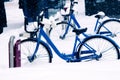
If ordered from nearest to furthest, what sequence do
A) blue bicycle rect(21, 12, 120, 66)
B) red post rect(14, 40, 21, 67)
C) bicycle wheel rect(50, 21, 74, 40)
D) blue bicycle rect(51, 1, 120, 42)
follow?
red post rect(14, 40, 21, 67) → blue bicycle rect(21, 12, 120, 66) → blue bicycle rect(51, 1, 120, 42) → bicycle wheel rect(50, 21, 74, 40)

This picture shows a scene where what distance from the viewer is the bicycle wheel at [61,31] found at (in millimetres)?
8759

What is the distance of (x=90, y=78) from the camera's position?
4.23 meters

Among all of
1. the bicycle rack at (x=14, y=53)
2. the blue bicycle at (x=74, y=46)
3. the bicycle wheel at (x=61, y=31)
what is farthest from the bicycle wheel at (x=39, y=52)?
the bicycle wheel at (x=61, y=31)

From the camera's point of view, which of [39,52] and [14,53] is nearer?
[14,53]

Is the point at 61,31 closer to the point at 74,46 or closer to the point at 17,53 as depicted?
the point at 74,46

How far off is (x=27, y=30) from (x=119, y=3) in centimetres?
790

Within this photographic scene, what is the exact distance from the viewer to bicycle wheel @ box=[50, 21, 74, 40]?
8759 mm

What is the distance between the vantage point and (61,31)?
30.1 feet

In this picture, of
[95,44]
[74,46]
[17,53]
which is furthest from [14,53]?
[95,44]

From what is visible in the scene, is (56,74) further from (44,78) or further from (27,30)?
(27,30)

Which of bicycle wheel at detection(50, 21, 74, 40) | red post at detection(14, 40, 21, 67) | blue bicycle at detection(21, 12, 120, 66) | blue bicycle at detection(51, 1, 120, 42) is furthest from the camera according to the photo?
bicycle wheel at detection(50, 21, 74, 40)

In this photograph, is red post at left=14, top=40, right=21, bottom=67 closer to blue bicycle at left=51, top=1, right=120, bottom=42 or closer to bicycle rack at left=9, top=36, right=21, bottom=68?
bicycle rack at left=9, top=36, right=21, bottom=68

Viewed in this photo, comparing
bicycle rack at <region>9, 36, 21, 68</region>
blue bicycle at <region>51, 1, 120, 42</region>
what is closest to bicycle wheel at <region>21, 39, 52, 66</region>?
bicycle rack at <region>9, 36, 21, 68</region>

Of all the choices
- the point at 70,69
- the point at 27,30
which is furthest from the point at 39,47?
the point at 70,69
